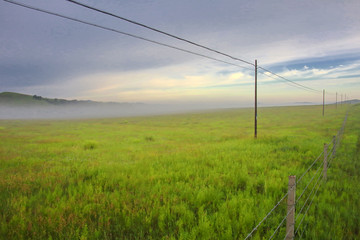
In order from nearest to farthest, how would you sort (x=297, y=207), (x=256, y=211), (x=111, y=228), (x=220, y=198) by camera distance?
(x=111, y=228), (x=256, y=211), (x=297, y=207), (x=220, y=198)

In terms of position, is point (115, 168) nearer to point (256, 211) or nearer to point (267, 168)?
point (256, 211)

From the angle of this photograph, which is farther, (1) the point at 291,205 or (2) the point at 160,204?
(2) the point at 160,204

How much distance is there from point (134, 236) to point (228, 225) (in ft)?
6.43

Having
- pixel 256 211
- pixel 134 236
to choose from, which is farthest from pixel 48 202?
pixel 256 211

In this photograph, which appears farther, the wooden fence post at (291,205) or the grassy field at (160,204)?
the grassy field at (160,204)

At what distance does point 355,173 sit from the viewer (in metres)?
7.22

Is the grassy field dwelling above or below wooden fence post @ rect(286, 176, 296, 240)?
below

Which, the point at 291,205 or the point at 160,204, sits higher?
the point at 291,205

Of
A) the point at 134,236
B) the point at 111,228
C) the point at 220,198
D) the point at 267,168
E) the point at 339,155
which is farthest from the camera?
the point at 339,155

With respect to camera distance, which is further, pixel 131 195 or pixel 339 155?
pixel 339 155

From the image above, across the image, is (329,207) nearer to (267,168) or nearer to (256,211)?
(256,211)

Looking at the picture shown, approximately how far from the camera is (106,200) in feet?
16.6

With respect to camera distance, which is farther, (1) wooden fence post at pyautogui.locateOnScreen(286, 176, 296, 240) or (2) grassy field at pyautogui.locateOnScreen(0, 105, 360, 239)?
(2) grassy field at pyautogui.locateOnScreen(0, 105, 360, 239)

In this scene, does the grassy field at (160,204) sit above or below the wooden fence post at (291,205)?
below
